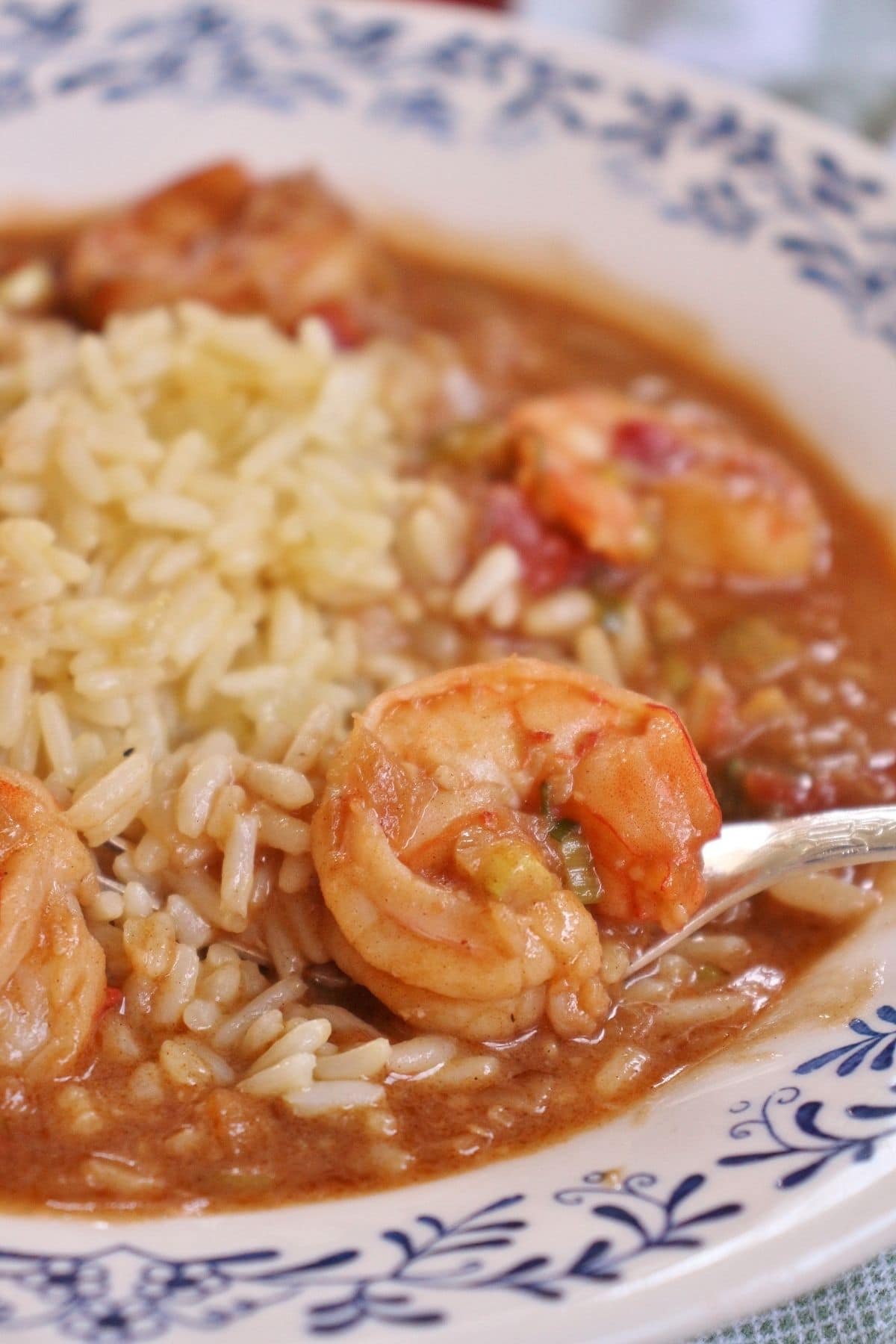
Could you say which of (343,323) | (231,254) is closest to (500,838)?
(343,323)

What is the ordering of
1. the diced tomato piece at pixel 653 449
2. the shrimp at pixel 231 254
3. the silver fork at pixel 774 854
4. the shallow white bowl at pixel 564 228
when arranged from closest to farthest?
the shallow white bowl at pixel 564 228, the silver fork at pixel 774 854, the diced tomato piece at pixel 653 449, the shrimp at pixel 231 254

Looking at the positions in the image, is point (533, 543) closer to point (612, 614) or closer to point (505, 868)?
point (612, 614)

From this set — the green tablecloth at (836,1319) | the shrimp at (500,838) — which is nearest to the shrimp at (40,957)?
the shrimp at (500,838)

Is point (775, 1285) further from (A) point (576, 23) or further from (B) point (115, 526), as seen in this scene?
(A) point (576, 23)

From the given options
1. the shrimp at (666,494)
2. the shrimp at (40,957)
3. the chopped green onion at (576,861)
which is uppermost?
the shrimp at (666,494)

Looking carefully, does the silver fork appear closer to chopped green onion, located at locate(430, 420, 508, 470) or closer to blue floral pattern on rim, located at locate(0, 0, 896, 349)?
chopped green onion, located at locate(430, 420, 508, 470)

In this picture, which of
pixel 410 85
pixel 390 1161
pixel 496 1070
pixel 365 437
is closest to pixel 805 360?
pixel 365 437

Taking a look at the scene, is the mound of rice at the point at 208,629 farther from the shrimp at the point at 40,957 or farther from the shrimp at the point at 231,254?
the shrimp at the point at 231,254
